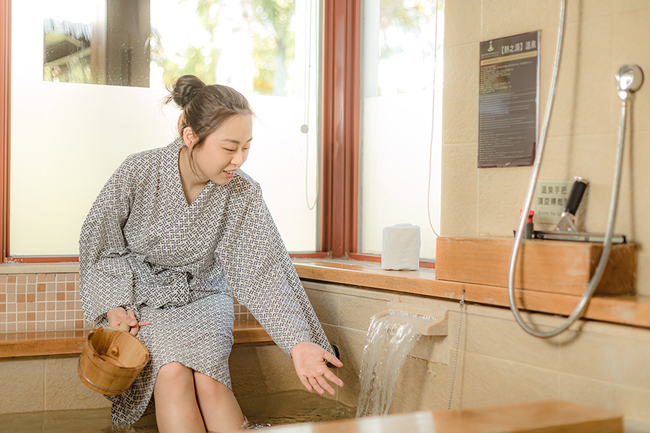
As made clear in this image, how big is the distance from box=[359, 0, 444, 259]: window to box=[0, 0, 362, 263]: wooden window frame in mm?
40

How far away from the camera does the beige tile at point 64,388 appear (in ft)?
7.01

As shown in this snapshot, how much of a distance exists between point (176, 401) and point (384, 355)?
645mm

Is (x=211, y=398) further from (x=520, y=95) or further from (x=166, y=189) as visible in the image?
(x=520, y=95)

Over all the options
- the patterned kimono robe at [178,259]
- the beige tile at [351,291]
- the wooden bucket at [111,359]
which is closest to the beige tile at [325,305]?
the beige tile at [351,291]

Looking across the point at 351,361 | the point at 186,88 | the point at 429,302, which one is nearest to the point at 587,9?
the point at 429,302

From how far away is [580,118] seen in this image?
1645mm

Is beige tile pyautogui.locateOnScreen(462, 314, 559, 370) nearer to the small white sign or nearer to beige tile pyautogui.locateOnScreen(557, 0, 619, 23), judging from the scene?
the small white sign

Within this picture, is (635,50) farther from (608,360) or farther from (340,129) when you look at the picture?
(340,129)

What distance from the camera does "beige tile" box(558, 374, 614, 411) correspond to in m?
1.41

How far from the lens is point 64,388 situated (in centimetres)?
215

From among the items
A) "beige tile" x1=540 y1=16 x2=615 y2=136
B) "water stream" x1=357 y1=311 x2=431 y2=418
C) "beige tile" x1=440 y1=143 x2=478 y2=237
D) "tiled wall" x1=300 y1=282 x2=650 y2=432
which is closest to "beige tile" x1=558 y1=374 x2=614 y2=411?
"tiled wall" x1=300 y1=282 x2=650 y2=432

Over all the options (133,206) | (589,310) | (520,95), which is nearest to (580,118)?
(520,95)

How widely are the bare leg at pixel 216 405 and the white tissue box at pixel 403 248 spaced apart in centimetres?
77

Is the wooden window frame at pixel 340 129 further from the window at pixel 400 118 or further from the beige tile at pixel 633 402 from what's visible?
the beige tile at pixel 633 402
